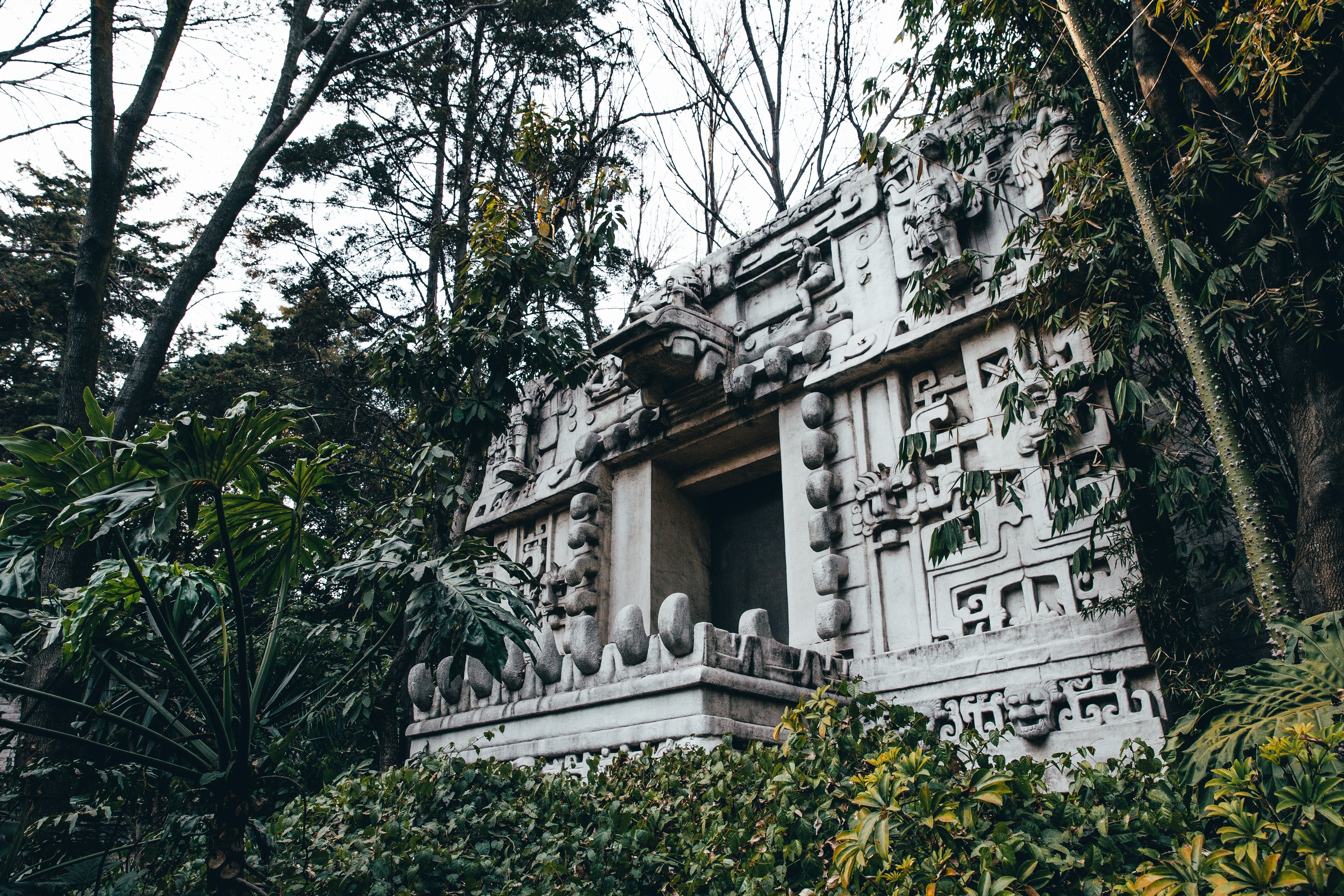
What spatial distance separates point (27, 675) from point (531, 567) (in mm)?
4179

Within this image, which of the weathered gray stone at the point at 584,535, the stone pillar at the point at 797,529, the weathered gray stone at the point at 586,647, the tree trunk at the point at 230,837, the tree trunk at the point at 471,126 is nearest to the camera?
the tree trunk at the point at 230,837

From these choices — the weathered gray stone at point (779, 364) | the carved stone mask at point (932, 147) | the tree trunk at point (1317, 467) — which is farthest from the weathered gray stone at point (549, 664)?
the carved stone mask at point (932, 147)

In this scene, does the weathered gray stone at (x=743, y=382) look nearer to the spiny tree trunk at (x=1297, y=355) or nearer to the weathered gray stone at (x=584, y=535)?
the weathered gray stone at (x=584, y=535)

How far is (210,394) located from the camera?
12.6m

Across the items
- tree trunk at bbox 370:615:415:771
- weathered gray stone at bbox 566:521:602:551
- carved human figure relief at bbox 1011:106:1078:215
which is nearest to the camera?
carved human figure relief at bbox 1011:106:1078:215

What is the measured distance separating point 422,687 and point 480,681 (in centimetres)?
86

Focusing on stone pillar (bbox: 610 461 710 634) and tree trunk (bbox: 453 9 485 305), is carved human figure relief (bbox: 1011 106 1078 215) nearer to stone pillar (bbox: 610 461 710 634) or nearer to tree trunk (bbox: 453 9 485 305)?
stone pillar (bbox: 610 461 710 634)

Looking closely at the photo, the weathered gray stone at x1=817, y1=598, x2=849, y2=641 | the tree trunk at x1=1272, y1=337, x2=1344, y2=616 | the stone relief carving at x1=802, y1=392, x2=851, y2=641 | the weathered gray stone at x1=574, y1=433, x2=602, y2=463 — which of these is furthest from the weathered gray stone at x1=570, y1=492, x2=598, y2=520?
the tree trunk at x1=1272, y1=337, x2=1344, y2=616

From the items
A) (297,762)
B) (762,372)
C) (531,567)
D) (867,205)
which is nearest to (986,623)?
(762,372)

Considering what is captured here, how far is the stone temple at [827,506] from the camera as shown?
4648 millimetres

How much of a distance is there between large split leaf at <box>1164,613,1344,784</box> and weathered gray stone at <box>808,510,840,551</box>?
3.03 metres

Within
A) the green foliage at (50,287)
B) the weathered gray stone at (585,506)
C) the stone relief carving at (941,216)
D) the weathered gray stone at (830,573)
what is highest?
the green foliage at (50,287)

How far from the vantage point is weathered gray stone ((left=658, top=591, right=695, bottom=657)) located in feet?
15.2

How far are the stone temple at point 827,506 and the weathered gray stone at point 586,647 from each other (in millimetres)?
21
